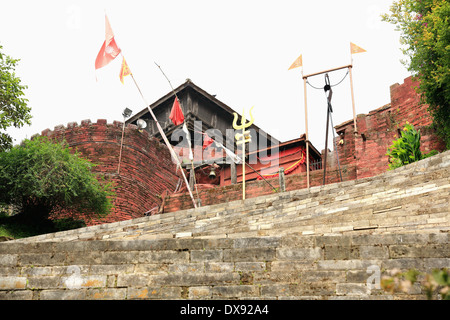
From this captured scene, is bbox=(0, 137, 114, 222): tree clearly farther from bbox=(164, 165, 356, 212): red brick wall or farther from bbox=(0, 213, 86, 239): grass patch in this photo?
bbox=(164, 165, 356, 212): red brick wall

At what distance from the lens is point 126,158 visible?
23.9 m

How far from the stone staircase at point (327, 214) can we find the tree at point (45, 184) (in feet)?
28.0

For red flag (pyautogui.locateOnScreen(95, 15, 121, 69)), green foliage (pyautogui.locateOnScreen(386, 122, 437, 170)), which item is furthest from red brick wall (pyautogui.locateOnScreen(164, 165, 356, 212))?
red flag (pyautogui.locateOnScreen(95, 15, 121, 69))

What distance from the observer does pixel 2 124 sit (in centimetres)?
1878

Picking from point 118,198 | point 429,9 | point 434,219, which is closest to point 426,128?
point 429,9

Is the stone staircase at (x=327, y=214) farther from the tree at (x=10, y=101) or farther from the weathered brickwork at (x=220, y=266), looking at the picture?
the tree at (x=10, y=101)

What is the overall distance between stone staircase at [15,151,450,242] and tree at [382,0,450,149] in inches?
221

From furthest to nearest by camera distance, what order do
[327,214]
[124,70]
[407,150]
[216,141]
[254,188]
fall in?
[216,141], [124,70], [254,188], [407,150], [327,214]

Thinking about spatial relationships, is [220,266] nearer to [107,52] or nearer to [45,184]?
[107,52]

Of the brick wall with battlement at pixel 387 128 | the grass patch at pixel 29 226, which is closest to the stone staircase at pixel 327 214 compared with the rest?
the brick wall with battlement at pixel 387 128

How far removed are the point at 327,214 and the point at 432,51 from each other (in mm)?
9071

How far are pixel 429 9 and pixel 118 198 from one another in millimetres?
13417

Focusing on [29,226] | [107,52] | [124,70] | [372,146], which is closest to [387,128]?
[372,146]

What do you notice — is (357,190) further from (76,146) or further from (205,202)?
(76,146)
